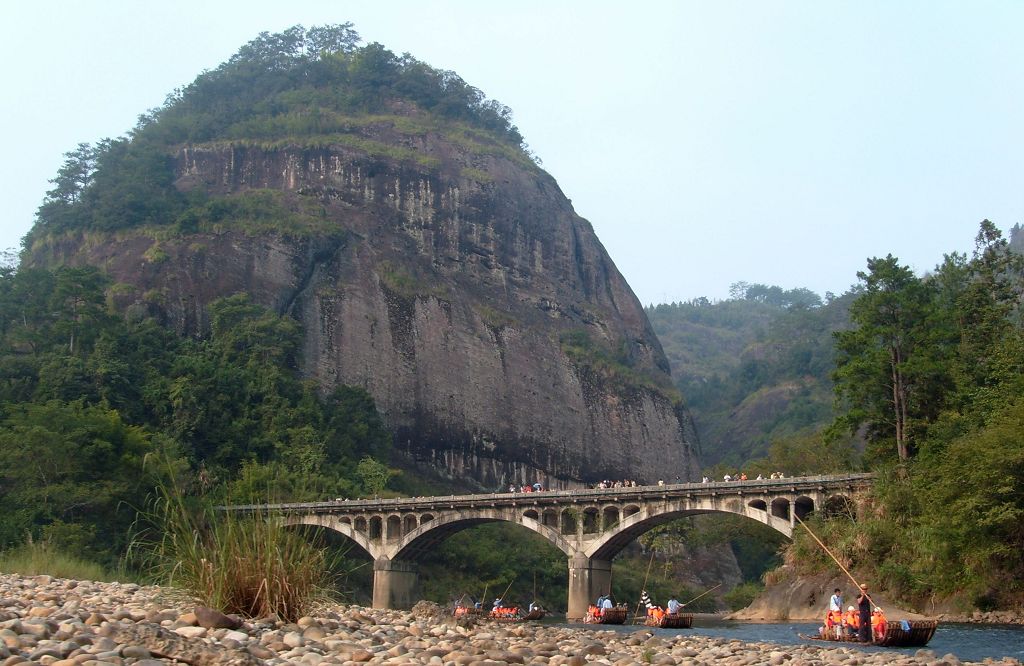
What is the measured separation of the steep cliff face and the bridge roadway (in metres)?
25.5

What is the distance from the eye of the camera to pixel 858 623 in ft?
104

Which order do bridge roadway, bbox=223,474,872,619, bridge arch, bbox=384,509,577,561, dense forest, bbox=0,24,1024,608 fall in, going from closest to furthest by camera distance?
dense forest, bbox=0,24,1024,608
bridge roadway, bbox=223,474,872,619
bridge arch, bbox=384,509,577,561

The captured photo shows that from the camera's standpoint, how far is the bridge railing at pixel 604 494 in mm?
53906

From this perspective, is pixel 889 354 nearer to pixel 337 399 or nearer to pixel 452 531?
pixel 452 531

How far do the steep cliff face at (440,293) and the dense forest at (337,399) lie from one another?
107 inches

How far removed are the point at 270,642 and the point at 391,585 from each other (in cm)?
5328

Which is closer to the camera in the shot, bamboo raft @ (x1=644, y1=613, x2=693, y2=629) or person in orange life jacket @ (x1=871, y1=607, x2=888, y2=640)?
person in orange life jacket @ (x1=871, y1=607, x2=888, y2=640)

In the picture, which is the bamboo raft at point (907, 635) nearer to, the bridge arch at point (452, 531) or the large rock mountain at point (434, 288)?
the bridge arch at point (452, 531)

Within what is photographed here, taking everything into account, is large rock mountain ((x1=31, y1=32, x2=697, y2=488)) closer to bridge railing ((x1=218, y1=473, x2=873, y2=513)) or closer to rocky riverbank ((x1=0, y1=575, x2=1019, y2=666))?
bridge railing ((x1=218, y1=473, x2=873, y2=513))

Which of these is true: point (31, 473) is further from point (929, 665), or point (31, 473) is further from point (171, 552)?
point (929, 665)

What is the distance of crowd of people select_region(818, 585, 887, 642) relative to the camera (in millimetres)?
30470

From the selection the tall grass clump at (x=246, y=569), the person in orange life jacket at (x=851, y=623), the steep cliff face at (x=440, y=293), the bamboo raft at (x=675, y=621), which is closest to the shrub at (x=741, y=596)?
the steep cliff face at (x=440, y=293)

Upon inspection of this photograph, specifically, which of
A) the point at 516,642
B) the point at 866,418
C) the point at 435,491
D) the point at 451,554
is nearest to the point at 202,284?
the point at 435,491

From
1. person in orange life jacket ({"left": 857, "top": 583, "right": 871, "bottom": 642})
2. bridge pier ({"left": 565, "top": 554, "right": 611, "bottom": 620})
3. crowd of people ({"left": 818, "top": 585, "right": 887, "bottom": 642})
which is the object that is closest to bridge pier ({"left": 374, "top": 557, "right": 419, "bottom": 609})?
bridge pier ({"left": 565, "top": 554, "right": 611, "bottom": 620})
